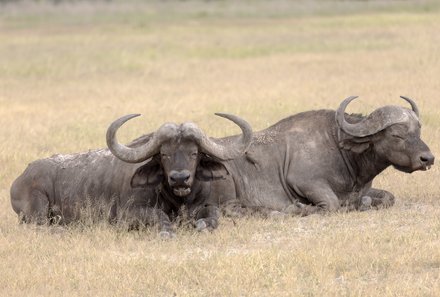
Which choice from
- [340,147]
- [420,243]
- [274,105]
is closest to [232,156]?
[340,147]

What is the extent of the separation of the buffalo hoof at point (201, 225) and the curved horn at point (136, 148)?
74 cm

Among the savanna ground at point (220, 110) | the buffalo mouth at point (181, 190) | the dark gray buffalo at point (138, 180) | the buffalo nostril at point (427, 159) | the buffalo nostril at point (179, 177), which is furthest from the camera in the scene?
the buffalo nostril at point (427, 159)

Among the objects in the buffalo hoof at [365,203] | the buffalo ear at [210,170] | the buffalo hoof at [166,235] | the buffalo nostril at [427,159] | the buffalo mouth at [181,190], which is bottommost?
the buffalo hoof at [166,235]

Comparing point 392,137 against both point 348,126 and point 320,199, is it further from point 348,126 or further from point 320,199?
point 320,199

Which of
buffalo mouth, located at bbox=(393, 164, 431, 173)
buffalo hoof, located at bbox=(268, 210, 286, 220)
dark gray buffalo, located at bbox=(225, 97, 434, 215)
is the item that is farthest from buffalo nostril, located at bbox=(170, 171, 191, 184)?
buffalo mouth, located at bbox=(393, 164, 431, 173)

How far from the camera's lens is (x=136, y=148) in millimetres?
9727

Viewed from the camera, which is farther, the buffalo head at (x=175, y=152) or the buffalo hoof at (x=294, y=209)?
the buffalo hoof at (x=294, y=209)

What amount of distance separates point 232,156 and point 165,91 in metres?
10.7

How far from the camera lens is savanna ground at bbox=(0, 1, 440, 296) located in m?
7.85

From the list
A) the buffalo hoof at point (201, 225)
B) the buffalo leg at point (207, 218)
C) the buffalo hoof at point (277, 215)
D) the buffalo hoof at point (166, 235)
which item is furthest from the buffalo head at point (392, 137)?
the buffalo hoof at point (166, 235)

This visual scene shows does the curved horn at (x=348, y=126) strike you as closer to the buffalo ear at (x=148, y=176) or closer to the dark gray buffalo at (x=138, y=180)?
the dark gray buffalo at (x=138, y=180)

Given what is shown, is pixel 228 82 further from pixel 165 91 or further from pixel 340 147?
pixel 340 147

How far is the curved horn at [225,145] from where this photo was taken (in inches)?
374

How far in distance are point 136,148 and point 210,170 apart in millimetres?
726
